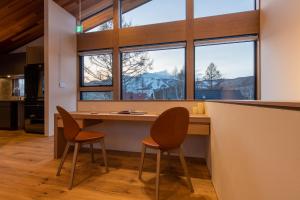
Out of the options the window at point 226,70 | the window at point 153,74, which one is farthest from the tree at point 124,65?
the window at point 226,70

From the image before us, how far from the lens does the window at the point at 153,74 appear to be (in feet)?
14.1

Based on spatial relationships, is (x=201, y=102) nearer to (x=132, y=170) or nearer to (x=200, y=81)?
(x=132, y=170)

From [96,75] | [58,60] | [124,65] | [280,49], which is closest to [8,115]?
[58,60]

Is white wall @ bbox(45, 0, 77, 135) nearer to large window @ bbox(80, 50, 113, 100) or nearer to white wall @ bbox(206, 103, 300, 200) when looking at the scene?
large window @ bbox(80, 50, 113, 100)

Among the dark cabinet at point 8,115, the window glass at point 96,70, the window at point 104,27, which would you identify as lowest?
the dark cabinet at point 8,115

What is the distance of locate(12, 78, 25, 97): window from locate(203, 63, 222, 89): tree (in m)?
5.52

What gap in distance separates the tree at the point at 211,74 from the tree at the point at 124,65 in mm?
1372

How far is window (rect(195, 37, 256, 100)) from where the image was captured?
3861 mm

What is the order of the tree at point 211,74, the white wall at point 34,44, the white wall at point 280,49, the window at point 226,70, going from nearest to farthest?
the white wall at point 280,49
the window at point 226,70
the tree at point 211,74
the white wall at point 34,44

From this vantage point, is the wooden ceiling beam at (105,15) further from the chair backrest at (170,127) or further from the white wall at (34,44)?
the chair backrest at (170,127)

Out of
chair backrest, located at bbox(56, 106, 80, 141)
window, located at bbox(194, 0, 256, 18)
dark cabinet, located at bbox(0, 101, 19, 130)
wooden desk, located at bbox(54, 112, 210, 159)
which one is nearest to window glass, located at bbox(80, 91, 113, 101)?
dark cabinet, located at bbox(0, 101, 19, 130)

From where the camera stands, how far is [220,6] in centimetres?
399

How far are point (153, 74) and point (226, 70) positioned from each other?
66.4 inches

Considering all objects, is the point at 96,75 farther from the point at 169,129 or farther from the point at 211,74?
the point at 169,129
